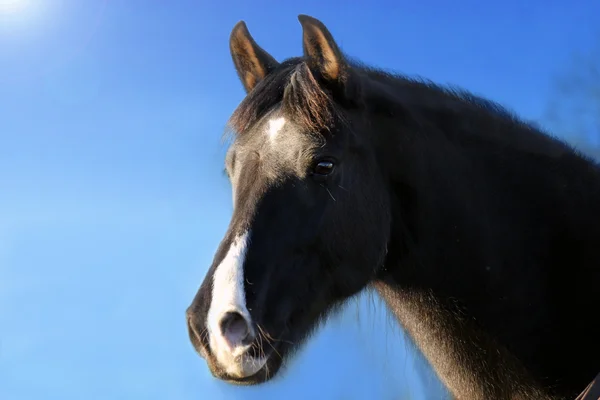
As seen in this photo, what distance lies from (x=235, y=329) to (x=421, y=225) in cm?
138

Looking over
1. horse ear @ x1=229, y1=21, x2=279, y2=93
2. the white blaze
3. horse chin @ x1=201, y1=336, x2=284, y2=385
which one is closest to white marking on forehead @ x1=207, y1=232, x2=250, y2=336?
the white blaze

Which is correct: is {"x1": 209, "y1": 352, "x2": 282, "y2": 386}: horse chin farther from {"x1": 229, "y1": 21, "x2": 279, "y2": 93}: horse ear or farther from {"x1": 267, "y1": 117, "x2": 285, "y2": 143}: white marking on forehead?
{"x1": 229, "y1": 21, "x2": 279, "y2": 93}: horse ear

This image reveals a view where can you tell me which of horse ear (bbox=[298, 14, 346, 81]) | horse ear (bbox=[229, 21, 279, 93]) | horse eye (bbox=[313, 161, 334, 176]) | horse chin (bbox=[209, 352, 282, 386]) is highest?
horse ear (bbox=[229, 21, 279, 93])

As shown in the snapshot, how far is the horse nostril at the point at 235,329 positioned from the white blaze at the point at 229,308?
17 millimetres

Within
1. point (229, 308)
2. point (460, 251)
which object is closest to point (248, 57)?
point (460, 251)

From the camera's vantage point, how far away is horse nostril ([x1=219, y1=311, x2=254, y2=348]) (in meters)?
3.09

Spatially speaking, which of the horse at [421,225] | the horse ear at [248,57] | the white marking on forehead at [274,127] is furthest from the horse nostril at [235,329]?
the horse ear at [248,57]

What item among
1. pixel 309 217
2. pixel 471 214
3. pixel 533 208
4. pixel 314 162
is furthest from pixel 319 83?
pixel 533 208

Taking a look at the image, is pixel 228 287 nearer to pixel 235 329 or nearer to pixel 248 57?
pixel 235 329

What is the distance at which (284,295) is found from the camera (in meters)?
3.45

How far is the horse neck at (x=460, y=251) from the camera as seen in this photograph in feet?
12.3

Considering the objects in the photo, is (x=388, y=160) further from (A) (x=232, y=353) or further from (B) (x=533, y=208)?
(A) (x=232, y=353)

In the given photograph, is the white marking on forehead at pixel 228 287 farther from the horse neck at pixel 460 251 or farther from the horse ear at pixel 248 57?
the horse ear at pixel 248 57

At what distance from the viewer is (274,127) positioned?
3.78m
